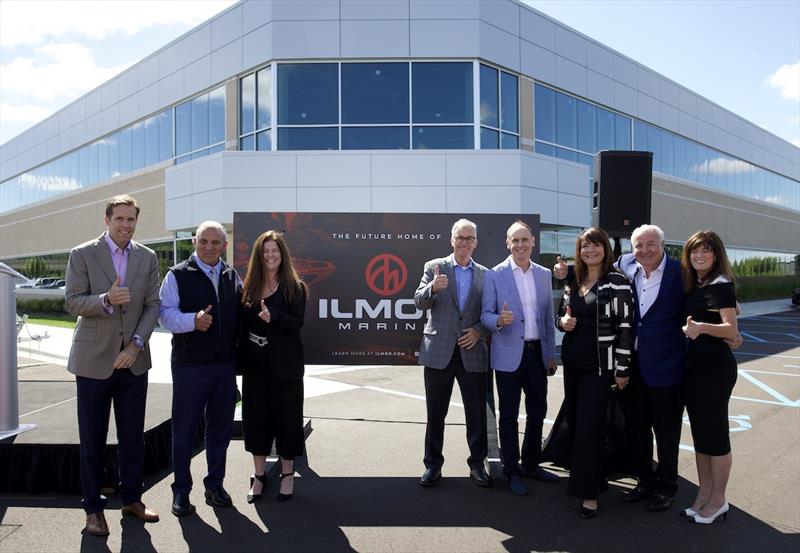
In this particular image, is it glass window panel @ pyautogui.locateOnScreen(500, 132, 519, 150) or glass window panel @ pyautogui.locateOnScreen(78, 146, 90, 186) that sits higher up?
glass window panel @ pyautogui.locateOnScreen(78, 146, 90, 186)

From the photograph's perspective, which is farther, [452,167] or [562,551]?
[452,167]

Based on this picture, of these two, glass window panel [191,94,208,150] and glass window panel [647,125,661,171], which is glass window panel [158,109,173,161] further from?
glass window panel [647,125,661,171]

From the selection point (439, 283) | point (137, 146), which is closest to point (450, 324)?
point (439, 283)

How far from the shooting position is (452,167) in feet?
47.4

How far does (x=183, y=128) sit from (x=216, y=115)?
2.29 meters

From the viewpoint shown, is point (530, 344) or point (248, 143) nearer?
point (530, 344)

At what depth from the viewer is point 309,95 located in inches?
585

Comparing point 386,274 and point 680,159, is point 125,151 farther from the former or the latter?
point 680,159

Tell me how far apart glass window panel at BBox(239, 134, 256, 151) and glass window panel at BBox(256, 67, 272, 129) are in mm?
412

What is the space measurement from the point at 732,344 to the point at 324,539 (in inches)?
111

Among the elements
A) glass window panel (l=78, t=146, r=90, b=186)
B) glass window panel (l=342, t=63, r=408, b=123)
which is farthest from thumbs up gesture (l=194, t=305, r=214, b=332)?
glass window panel (l=78, t=146, r=90, b=186)

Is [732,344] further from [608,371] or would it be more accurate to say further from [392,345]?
[392,345]

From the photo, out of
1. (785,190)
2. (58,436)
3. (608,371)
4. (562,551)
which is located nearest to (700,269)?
(608,371)

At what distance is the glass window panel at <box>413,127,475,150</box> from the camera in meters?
14.8
